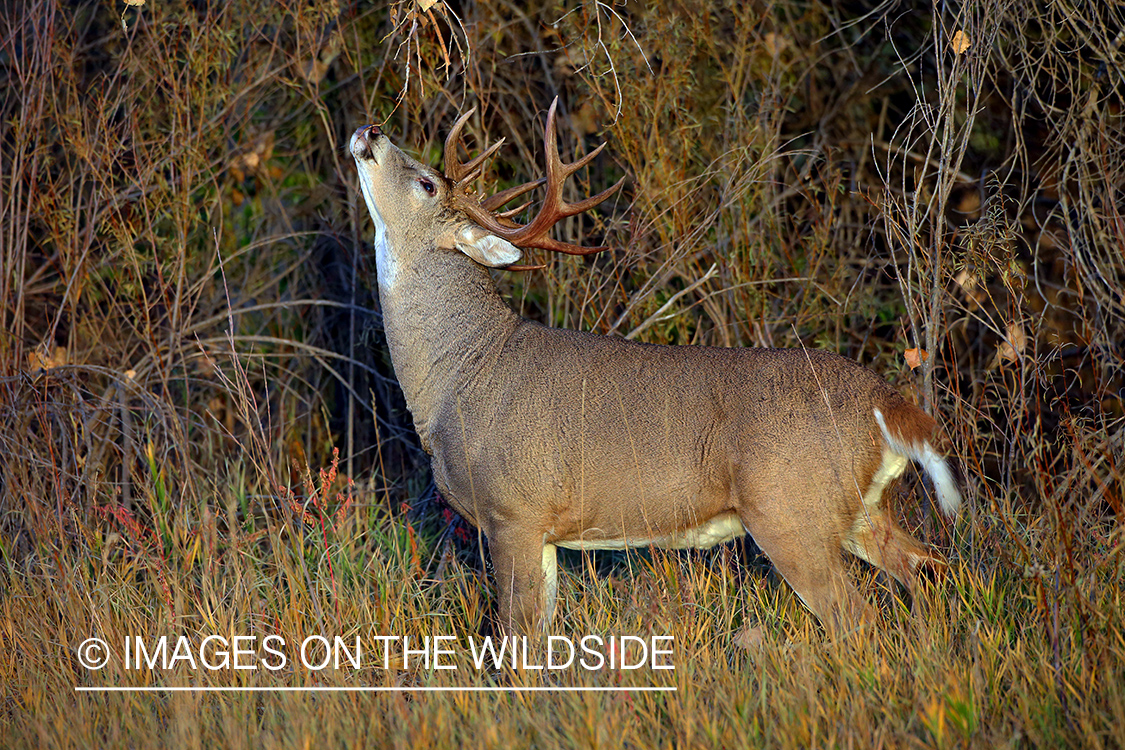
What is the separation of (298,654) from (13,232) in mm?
2794

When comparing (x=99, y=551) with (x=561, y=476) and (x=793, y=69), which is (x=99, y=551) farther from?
(x=793, y=69)

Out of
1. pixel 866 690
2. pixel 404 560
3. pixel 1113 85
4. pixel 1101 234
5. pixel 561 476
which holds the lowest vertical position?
pixel 866 690

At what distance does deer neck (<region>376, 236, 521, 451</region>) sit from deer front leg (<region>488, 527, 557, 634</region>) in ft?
1.83

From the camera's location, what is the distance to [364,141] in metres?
4.45

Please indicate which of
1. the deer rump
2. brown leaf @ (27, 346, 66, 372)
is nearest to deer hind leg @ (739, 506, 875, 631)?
the deer rump

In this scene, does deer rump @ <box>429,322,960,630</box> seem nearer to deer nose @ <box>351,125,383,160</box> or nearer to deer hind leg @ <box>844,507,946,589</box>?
deer hind leg @ <box>844,507,946,589</box>

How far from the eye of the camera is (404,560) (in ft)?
15.6

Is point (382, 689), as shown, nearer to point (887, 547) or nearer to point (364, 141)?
point (887, 547)

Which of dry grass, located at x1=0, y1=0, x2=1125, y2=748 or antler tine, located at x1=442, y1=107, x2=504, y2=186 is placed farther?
antler tine, located at x1=442, y1=107, x2=504, y2=186

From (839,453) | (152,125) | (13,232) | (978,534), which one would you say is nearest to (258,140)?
(152,125)

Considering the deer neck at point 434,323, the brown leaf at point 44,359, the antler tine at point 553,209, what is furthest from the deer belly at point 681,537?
the brown leaf at point 44,359

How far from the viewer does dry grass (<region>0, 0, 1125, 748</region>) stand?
11.2ft

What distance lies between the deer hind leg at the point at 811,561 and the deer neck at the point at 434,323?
1291 millimetres

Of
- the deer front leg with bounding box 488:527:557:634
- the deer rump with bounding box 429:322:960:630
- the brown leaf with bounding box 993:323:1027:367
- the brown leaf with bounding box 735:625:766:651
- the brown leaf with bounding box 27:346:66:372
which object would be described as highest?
the brown leaf with bounding box 27:346:66:372
